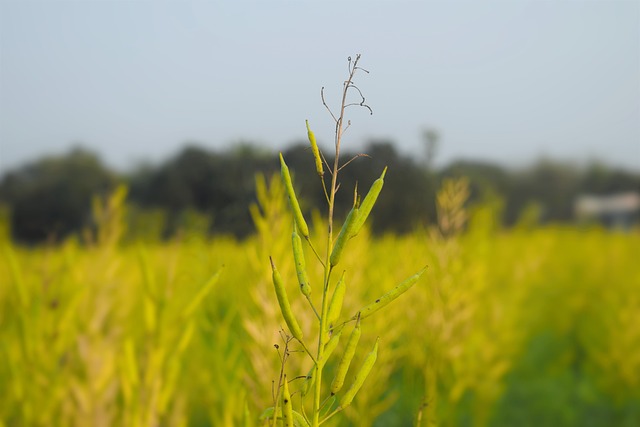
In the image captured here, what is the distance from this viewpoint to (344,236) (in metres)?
0.36

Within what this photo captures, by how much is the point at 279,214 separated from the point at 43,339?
1.51 ft

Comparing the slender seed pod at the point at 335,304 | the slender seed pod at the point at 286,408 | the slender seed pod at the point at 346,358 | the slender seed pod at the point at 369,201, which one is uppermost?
the slender seed pod at the point at 369,201

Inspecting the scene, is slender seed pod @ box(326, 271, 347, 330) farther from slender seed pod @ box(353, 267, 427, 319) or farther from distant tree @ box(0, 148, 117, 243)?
distant tree @ box(0, 148, 117, 243)

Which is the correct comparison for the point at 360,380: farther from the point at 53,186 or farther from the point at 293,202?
the point at 53,186

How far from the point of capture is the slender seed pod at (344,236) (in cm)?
36

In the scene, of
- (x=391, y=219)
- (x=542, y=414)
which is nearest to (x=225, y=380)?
(x=391, y=219)

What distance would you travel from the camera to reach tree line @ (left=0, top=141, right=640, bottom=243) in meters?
0.96

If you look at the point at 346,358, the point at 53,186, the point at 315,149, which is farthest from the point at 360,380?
the point at 53,186

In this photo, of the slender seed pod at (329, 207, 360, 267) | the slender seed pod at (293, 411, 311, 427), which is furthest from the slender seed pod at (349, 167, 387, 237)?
the slender seed pod at (293, 411, 311, 427)

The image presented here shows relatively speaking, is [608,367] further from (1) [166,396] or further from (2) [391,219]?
(1) [166,396]

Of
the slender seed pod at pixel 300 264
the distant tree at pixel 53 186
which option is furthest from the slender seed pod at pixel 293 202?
the distant tree at pixel 53 186

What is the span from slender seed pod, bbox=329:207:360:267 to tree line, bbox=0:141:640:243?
0.16 feet

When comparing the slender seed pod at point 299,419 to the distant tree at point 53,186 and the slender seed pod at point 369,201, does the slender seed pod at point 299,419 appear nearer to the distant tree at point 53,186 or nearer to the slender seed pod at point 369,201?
the slender seed pod at point 369,201

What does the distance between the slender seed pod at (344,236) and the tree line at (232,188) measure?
5 cm
